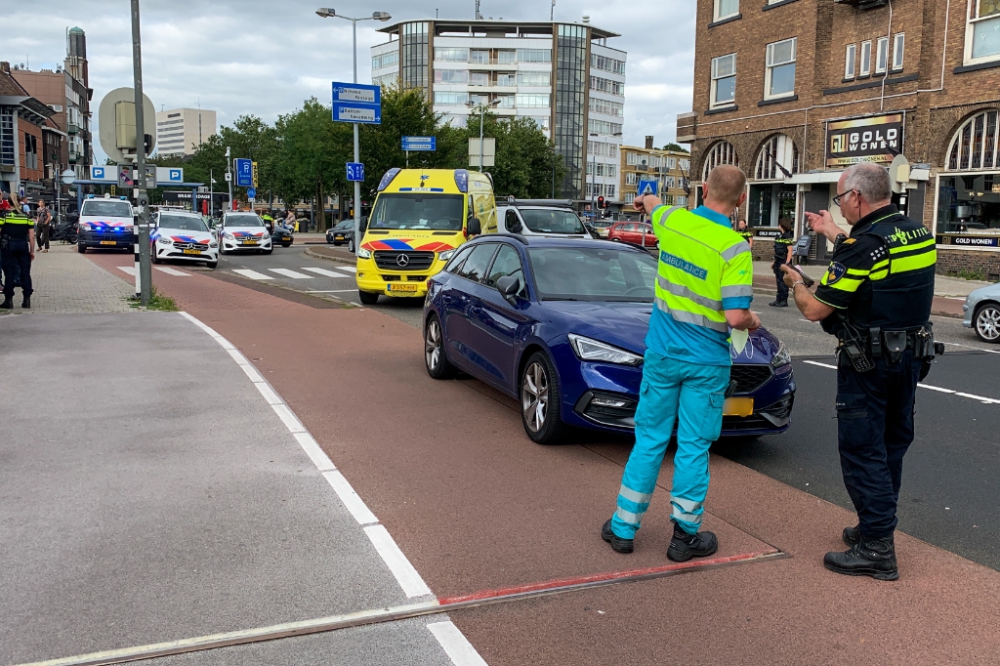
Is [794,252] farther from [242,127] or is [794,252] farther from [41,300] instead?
[242,127]

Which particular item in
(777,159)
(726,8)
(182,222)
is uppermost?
(726,8)

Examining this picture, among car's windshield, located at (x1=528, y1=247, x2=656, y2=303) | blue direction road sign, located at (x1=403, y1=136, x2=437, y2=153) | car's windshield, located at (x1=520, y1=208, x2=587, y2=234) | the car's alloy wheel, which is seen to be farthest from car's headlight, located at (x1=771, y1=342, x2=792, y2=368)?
blue direction road sign, located at (x1=403, y1=136, x2=437, y2=153)

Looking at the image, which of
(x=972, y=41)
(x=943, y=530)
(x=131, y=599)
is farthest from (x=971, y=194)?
(x=131, y=599)

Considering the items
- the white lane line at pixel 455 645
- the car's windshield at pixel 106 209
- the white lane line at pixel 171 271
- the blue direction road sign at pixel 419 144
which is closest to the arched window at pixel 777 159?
the blue direction road sign at pixel 419 144

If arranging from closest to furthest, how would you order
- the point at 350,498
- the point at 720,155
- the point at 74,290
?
the point at 350,498 → the point at 74,290 → the point at 720,155

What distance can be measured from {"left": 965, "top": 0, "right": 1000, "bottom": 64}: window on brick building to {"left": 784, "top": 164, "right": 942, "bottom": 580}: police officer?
22.7 meters

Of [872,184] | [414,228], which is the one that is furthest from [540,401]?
[414,228]

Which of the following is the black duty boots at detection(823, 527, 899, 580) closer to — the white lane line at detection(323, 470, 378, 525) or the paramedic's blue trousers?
the paramedic's blue trousers

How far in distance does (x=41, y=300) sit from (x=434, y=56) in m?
95.3

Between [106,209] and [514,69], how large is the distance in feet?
261

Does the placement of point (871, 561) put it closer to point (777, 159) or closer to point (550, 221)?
point (550, 221)

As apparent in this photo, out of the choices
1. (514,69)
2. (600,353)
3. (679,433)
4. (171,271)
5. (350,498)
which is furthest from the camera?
(514,69)

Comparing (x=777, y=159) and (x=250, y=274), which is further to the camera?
(x=777, y=159)

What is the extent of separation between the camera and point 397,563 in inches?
164
